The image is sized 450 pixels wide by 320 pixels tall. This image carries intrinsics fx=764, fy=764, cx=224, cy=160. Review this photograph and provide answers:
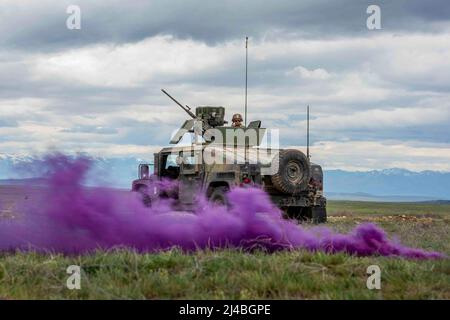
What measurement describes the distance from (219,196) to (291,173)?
184 cm

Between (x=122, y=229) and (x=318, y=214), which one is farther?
(x=318, y=214)

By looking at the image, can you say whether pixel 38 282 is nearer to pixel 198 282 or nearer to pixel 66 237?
pixel 198 282

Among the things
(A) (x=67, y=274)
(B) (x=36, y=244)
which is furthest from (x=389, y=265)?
(B) (x=36, y=244)

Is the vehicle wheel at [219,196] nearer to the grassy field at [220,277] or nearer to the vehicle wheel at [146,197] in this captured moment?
the vehicle wheel at [146,197]

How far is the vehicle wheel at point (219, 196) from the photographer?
17.2 metres

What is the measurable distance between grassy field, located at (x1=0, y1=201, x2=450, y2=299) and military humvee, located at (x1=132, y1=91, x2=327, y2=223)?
762 cm

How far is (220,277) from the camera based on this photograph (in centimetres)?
816

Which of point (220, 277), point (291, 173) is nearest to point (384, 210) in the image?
point (291, 173)

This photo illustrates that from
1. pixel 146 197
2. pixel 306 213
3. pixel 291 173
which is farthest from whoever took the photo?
pixel 146 197

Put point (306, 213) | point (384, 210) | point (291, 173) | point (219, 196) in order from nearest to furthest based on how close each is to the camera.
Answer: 1. point (219, 196)
2. point (291, 173)
3. point (306, 213)
4. point (384, 210)

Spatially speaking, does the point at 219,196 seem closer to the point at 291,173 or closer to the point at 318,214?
the point at 291,173

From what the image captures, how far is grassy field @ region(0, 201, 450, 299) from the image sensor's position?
771 centimetres

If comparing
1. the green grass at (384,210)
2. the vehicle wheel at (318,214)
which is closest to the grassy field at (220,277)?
the vehicle wheel at (318,214)

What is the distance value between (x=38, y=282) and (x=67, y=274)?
336mm
